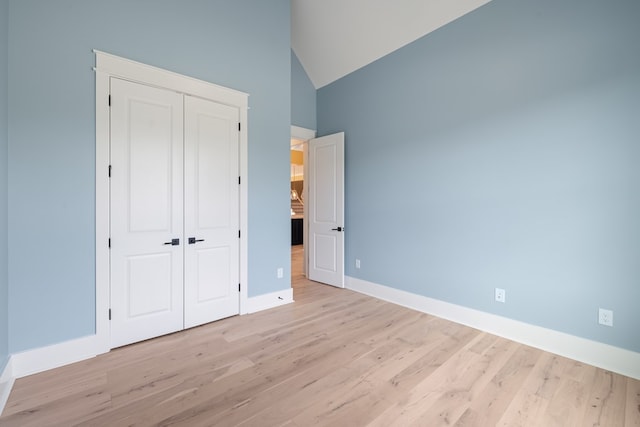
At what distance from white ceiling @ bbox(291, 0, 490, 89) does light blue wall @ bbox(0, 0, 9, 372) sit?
3.12 metres

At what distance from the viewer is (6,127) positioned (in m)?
2.02

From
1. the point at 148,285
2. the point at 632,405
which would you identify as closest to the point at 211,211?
the point at 148,285

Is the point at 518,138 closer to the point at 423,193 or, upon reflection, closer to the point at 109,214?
the point at 423,193

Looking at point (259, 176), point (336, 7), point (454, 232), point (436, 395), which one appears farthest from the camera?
point (336, 7)

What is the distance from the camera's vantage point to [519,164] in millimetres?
2689

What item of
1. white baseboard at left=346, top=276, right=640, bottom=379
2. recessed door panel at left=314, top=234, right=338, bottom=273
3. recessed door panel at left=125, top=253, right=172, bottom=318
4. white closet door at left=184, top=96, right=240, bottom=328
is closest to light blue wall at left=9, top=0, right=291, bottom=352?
recessed door panel at left=125, top=253, right=172, bottom=318

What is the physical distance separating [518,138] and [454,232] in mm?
1116

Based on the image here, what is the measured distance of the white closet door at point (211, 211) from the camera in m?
2.90

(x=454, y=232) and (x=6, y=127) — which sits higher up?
(x=6, y=127)

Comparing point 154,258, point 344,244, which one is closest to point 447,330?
point 344,244

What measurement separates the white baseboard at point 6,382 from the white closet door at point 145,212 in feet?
1.99

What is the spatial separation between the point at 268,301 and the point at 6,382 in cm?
218

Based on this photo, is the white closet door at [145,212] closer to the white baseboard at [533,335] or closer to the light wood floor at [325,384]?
the light wood floor at [325,384]

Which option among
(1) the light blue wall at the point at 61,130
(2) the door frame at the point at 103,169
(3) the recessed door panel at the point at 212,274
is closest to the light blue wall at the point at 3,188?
(1) the light blue wall at the point at 61,130
